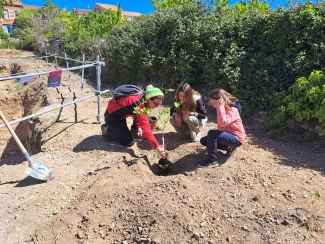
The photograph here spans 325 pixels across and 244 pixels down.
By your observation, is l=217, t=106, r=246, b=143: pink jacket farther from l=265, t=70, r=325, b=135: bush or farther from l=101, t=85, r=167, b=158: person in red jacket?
l=265, t=70, r=325, b=135: bush

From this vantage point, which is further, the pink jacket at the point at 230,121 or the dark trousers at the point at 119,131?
the dark trousers at the point at 119,131

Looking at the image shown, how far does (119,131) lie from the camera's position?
4129mm

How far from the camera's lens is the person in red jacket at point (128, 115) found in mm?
3529

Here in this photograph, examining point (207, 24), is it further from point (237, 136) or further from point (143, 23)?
point (237, 136)

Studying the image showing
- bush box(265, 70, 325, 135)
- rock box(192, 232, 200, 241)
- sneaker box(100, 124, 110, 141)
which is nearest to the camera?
rock box(192, 232, 200, 241)

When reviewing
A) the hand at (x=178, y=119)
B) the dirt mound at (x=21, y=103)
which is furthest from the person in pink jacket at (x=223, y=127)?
the dirt mound at (x=21, y=103)

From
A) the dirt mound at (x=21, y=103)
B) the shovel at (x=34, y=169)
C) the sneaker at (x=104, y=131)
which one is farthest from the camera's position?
the dirt mound at (x=21, y=103)

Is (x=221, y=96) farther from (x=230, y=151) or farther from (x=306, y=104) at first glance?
(x=306, y=104)

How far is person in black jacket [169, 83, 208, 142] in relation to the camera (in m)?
3.83

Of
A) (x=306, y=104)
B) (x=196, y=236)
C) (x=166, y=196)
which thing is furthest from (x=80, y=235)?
(x=306, y=104)

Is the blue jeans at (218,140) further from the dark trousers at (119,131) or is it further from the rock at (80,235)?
the rock at (80,235)

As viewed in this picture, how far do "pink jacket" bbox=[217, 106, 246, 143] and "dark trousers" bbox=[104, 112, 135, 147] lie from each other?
1.53 meters

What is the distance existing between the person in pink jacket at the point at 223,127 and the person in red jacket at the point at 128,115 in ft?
2.11

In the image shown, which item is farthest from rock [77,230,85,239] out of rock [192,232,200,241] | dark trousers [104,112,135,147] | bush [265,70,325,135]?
bush [265,70,325,135]
